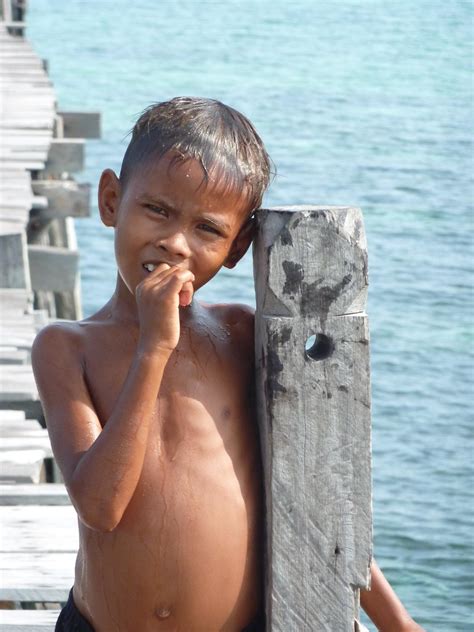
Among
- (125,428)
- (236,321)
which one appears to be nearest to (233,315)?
(236,321)

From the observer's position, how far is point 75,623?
278 cm

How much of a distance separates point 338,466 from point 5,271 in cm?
532

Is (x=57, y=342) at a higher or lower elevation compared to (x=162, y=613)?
higher

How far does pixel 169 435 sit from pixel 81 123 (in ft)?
33.8

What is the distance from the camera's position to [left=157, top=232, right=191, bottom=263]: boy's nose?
264 centimetres

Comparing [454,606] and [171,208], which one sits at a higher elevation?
[171,208]

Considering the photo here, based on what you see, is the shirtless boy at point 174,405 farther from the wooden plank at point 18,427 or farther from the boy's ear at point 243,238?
the wooden plank at point 18,427

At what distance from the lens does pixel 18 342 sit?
6.74 metres

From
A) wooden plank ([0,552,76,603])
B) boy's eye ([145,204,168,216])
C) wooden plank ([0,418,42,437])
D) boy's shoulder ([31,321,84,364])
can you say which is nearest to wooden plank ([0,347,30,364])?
wooden plank ([0,418,42,437])

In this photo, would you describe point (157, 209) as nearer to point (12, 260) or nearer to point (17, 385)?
point (17, 385)

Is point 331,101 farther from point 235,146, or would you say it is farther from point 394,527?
point 235,146

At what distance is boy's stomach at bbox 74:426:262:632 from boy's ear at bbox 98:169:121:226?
1.54 ft

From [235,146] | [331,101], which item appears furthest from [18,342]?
[331,101]

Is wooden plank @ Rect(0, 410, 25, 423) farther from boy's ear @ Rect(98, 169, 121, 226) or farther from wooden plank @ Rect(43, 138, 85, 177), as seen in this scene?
wooden plank @ Rect(43, 138, 85, 177)
